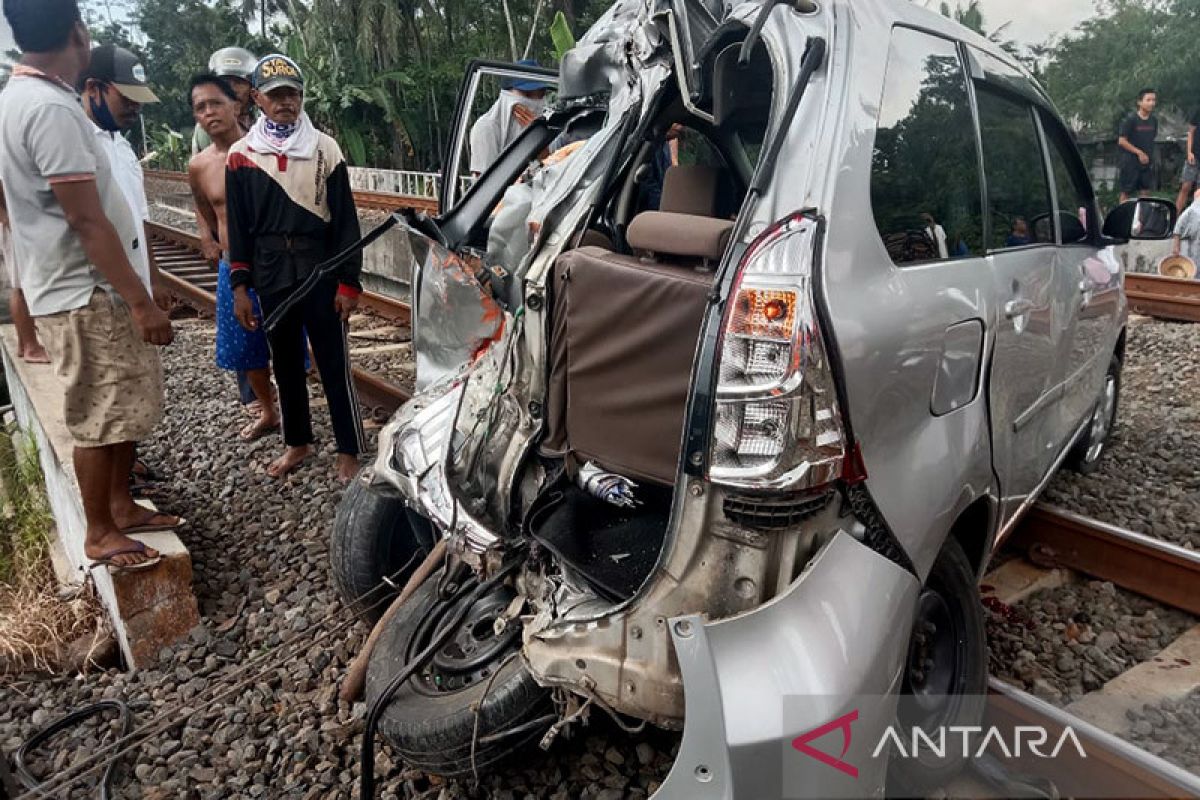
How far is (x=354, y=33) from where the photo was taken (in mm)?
35438

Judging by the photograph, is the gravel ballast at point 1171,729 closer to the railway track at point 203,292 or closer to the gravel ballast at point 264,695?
the gravel ballast at point 264,695

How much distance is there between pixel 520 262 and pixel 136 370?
1.78 m

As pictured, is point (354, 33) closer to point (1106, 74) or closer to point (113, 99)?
point (1106, 74)

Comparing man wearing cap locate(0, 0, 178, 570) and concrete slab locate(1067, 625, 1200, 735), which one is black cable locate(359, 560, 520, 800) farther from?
concrete slab locate(1067, 625, 1200, 735)

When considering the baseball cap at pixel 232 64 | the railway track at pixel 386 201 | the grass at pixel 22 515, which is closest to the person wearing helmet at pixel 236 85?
the baseball cap at pixel 232 64

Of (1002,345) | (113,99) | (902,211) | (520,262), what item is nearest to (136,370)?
(520,262)

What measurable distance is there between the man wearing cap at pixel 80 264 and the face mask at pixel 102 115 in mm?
1753

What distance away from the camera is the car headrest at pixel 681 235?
217cm

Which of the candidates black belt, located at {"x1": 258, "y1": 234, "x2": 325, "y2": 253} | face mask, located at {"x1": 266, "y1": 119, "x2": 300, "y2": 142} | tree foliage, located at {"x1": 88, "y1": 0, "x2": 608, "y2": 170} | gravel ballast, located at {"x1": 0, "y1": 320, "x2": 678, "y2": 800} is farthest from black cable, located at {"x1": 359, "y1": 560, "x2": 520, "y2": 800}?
tree foliage, located at {"x1": 88, "y1": 0, "x2": 608, "y2": 170}

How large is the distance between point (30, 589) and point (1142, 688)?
511 centimetres

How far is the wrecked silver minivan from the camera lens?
1.79 metres

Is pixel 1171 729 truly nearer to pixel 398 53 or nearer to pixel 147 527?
pixel 147 527

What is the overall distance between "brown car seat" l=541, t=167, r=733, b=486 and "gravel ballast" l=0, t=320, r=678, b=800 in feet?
3.14

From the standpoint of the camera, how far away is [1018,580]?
11.7 feet
